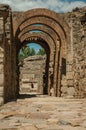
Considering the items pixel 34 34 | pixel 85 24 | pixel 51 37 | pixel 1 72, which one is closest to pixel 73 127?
pixel 1 72

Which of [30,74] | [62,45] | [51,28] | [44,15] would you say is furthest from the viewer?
[30,74]

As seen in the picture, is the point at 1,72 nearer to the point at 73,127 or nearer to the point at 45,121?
the point at 45,121

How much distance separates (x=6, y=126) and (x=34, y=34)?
16.9 m

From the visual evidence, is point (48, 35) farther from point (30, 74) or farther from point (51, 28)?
point (30, 74)

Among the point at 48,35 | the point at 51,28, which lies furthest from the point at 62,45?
the point at 48,35

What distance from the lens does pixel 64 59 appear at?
55.1 ft

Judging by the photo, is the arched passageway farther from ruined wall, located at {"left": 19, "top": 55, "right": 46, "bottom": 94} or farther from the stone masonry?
ruined wall, located at {"left": 19, "top": 55, "right": 46, "bottom": 94}

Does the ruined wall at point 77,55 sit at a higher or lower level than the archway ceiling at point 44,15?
lower

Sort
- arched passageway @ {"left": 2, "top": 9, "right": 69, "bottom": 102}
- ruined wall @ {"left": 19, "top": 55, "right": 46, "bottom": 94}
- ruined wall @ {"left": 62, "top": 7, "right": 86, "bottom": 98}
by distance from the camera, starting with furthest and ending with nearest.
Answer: ruined wall @ {"left": 19, "top": 55, "right": 46, "bottom": 94}, arched passageway @ {"left": 2, "top": 9, "right": 69, "bottom": 102}, ruined wall @ {"left": 62, "top": 7, "right": 86, "bottom": 98}

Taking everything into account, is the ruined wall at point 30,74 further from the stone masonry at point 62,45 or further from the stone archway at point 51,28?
the stone masonry at point 62,45

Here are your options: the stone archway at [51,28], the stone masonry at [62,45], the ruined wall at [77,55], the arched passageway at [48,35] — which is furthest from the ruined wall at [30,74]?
the ruined wall at [77,55]

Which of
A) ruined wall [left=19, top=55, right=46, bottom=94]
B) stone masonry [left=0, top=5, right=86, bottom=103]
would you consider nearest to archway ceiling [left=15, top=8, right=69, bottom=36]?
stone masonry [left=0, top=5, right=86, bottom=103]

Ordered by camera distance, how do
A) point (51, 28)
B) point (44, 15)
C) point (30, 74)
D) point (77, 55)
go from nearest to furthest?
point (77, 55), point (44, 15), point (51, 28), point (30, 74)

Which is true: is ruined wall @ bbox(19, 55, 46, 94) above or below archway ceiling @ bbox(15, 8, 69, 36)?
below
